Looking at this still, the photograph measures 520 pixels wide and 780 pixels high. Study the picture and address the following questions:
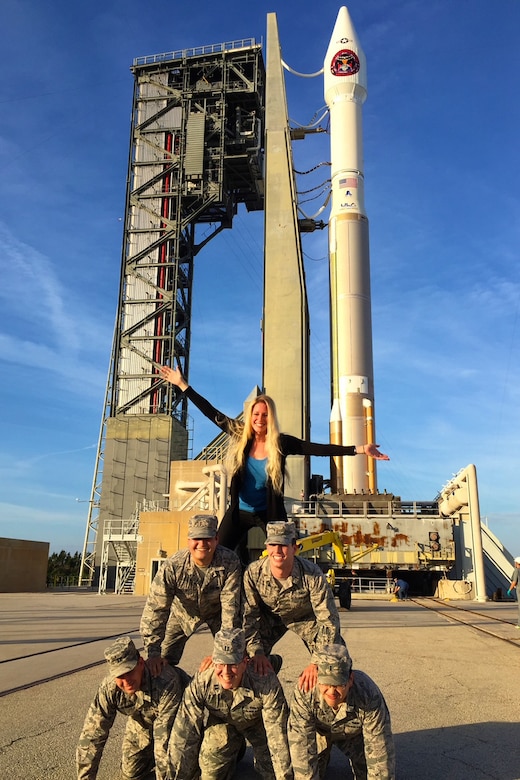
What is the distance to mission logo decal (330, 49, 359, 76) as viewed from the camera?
38500 millimetres

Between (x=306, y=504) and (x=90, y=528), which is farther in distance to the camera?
(x=90, y=528)

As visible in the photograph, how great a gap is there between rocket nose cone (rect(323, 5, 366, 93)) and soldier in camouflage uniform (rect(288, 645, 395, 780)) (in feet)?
134

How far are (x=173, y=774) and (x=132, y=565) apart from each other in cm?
2718

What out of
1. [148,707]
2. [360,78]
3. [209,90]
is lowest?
[148,707]

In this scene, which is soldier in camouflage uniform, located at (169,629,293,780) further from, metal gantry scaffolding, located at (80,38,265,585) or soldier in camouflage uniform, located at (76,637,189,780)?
metal gantry scaffolding, located at (80,38,265,585)

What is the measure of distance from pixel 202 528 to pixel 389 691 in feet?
11.8

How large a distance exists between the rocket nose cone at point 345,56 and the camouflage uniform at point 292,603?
132ft

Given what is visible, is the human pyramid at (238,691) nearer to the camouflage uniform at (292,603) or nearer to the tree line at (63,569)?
the camouflage uniform at (292,603)

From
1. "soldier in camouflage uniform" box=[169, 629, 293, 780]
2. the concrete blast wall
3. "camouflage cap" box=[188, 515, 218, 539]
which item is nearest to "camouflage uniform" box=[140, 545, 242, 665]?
"camouflage cap" box=[188, 515, 218, 539]

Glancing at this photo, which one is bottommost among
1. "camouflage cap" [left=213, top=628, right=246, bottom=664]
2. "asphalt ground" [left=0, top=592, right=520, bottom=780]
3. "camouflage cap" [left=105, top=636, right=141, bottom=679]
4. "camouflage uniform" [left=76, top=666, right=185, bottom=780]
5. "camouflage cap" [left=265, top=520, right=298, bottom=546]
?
"asphalt ground" [left=0, top=592, right=520, bottom=780]

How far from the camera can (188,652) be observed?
9297 mm

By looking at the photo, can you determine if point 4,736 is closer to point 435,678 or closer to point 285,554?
point 285,554

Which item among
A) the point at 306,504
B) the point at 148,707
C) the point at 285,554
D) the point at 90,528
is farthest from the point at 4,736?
the point at 90,528

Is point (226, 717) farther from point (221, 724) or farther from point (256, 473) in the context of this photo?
point (256, 473)
